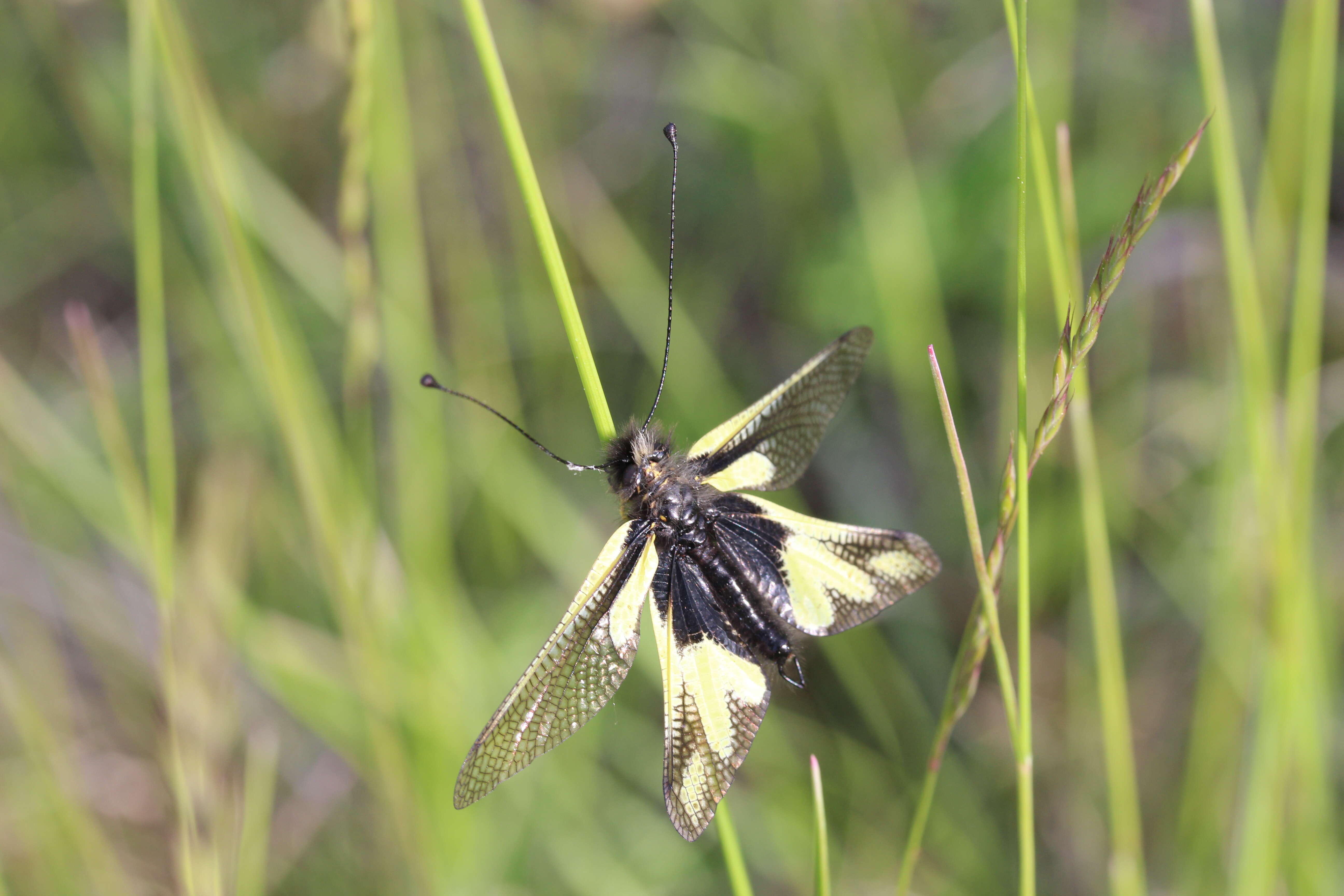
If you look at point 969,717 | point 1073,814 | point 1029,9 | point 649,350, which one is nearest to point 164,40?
point 649,350

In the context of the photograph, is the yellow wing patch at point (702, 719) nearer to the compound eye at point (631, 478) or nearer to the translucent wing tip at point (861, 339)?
the compound eye at point (631, 478)

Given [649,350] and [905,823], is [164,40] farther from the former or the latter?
[905,823]

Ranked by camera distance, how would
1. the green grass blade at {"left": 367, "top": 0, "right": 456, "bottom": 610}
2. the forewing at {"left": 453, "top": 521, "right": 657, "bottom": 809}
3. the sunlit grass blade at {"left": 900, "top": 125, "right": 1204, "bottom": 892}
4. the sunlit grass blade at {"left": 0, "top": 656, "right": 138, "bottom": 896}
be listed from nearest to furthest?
the sunlit grass blade at {"left": 900, "top": 125, "right": 1204, "bottom": 892} → the forewing at {"left": 453, "top": 521, "right": 657, "bottom": 809} → the sunlit grass blade at {"left": 0, "top": 656, "right": 138, "bottom": 896} → the green grass blade at {"left": 367, "top": 0, "right": 456, "bottom": 610}

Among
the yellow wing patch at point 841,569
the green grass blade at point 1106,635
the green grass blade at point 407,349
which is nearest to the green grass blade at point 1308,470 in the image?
the green grass blade at point 1106,635

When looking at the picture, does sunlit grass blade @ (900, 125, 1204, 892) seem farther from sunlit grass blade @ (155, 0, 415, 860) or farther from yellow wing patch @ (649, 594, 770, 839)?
sunlit grass blade @ (155, 0, 415, 860)

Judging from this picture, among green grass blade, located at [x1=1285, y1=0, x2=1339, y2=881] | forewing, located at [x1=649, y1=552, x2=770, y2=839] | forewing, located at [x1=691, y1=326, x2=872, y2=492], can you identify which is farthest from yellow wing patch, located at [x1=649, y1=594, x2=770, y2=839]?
green grass blade, located at [x1=1285, y1=0, x2=1339, y2=881]

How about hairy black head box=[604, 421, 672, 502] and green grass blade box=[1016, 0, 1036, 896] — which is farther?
hairy black head box=[604, 421, 672, 502]
